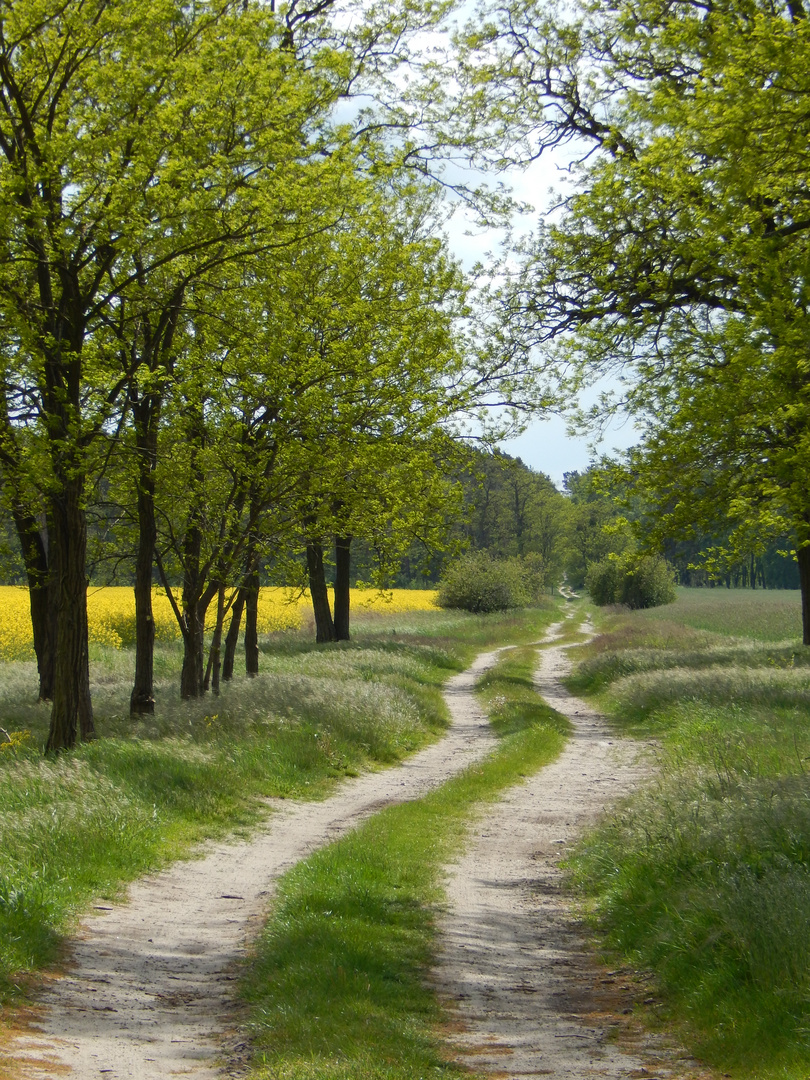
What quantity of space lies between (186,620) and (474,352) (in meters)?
7.61

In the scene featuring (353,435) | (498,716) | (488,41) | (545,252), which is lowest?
(498,716)

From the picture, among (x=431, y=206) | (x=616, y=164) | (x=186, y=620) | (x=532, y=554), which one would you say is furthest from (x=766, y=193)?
(x=532, y=554)

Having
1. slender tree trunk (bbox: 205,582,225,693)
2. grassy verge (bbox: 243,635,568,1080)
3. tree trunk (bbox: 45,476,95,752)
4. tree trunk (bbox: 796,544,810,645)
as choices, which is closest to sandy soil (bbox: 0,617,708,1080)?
grassy verge (bbox: 243,635,568,1080)

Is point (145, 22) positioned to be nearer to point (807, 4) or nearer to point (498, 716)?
point (807, 4)

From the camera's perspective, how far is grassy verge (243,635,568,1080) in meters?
4.64

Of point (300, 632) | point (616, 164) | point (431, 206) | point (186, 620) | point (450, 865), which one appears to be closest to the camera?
point (450, 865)

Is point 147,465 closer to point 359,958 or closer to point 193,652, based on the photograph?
point 193,652

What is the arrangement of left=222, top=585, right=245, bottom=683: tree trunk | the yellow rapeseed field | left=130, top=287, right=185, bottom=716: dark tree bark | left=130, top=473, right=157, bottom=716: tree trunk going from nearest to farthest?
1. left=130, top=287, right=185, bottom=716: dark tree bark
2. left=130, top=473, right=157, bottom=716: tree trunk
3. left=222, top=585, right=245, bottom=683: tree trunk
4. the yellow rapeseed field

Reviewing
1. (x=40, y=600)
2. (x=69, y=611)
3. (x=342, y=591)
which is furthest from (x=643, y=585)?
(x=69, y=611)

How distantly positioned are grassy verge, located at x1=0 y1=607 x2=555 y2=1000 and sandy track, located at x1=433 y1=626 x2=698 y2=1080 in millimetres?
2741

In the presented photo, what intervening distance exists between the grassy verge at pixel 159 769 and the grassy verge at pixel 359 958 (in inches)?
61.9

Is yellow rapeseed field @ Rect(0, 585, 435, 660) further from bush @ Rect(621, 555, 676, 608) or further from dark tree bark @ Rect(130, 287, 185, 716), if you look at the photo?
bush @ Rect(621, 555, 676, 608)

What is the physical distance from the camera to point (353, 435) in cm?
1398

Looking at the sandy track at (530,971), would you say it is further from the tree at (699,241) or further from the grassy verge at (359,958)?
the tree at (699,241)
